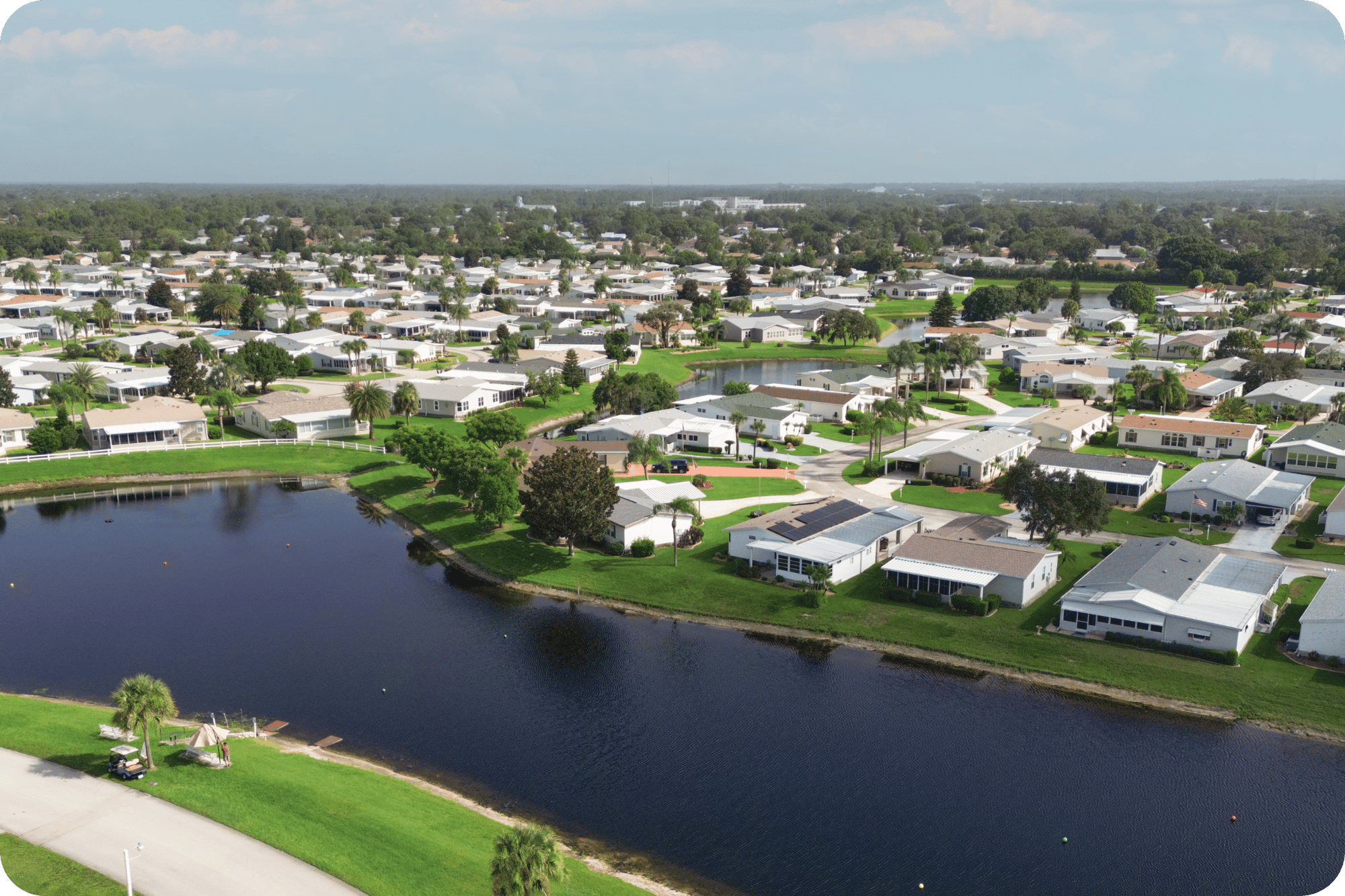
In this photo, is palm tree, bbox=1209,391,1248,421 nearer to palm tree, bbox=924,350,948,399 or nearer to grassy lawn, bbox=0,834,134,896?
palm tree, bbox=924,350,948,399

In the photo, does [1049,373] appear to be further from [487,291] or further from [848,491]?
[487,291]

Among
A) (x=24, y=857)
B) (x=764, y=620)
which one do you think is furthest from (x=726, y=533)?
(x=24, y=857)

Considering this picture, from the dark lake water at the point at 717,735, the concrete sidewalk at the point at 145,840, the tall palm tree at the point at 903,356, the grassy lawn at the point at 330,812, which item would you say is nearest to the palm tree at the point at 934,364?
the tall palm tree at the point at 903,356

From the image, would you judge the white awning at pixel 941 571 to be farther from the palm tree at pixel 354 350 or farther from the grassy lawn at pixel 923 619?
the palm tree at pixel 354 350

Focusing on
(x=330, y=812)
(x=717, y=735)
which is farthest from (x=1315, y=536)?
(x=330, y=812)

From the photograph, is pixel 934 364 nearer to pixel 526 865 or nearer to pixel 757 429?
pixel 757 429

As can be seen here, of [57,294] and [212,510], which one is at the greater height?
A: [57,294]

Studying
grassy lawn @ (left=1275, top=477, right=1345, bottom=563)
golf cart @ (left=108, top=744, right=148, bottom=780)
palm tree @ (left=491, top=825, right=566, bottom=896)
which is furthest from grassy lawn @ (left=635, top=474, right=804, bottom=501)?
palm tree @ (left=491, top=825, right=566, bottom=896)
